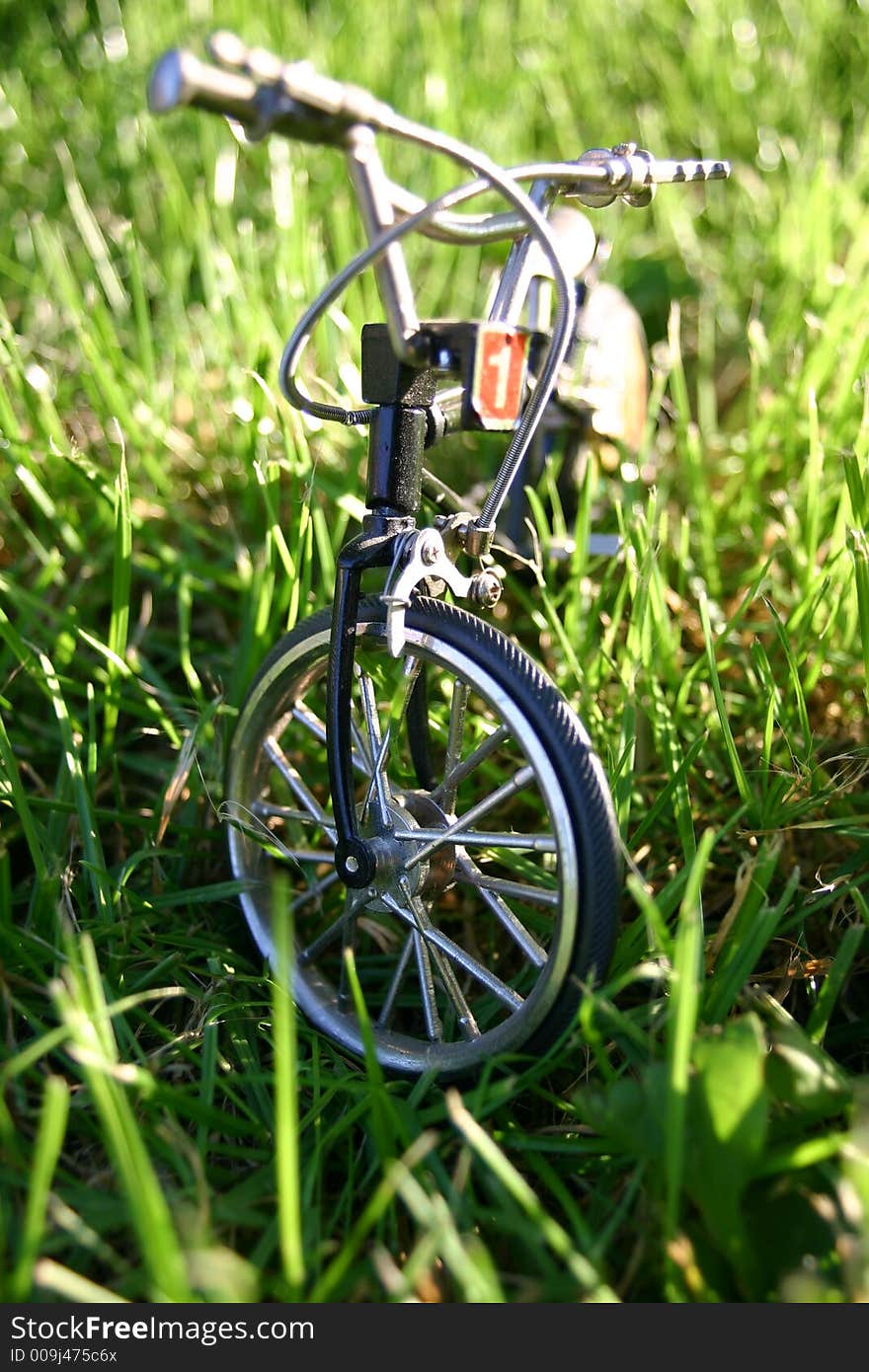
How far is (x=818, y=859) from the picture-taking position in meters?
1.33

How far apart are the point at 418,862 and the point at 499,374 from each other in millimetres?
466

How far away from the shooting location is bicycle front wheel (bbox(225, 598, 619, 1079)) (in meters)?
1.00

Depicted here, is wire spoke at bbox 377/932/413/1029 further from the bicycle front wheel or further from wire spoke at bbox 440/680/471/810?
wire spoke at bbox 440/680/471/810

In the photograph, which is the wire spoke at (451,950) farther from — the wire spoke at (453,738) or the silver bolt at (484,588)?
the silver bolt at (484,588)

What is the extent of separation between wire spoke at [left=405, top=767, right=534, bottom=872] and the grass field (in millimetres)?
176

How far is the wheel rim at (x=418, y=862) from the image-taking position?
1051 mm

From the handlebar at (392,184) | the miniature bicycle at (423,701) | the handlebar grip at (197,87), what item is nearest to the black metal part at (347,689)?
the miniature bicycle at (423,701)

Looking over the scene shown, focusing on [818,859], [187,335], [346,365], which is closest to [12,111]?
[187,335]

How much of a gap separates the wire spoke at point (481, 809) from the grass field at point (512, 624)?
0.58 feet

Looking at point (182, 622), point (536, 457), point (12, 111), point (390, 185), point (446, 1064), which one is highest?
point (12, 111)

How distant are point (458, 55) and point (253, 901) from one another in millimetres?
2226

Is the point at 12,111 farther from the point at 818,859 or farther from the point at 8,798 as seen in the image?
the point at 818,859

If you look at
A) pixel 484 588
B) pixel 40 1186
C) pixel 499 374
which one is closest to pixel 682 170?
pixel 499 374

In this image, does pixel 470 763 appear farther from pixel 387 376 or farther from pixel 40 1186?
pixel 40 1186
